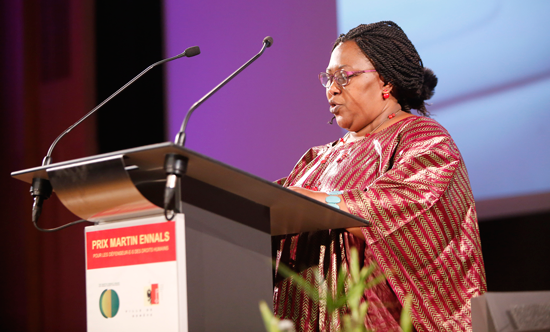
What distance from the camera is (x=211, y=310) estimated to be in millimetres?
1005

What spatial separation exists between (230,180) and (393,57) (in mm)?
1139

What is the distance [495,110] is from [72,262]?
8.74 feet

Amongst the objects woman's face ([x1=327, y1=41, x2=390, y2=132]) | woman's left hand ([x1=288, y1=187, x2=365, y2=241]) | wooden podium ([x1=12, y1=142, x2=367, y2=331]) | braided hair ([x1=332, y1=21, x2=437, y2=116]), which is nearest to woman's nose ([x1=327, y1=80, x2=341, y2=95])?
woman's face ([x1=327, y1=41, x2=390, y2=132])

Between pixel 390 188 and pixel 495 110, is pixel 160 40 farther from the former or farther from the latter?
pixel 390 188

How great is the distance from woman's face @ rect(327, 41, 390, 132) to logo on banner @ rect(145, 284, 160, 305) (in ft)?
3.86

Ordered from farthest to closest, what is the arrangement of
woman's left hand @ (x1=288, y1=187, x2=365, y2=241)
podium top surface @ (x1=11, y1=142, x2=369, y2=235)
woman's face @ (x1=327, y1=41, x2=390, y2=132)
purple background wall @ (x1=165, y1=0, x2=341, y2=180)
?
purple background wall @ (x1=165, y1=0, x2=341, y2=180)
woman's face @ (x1=327, y1=41, x2=390, y2=132)
woman's left hand @ (x1=288, y1=187, x2=365, y2=241)
podium top surface @ (x1=11, y1=142, x2=369, y2=235)

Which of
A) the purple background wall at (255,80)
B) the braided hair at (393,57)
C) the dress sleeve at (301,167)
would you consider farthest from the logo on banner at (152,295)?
the purple background wall at (255,80)

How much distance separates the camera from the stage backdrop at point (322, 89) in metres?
2.06

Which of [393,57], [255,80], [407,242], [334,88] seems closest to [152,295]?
[407,242]

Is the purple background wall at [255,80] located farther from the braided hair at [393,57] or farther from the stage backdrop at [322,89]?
the braided hair at [393,57]

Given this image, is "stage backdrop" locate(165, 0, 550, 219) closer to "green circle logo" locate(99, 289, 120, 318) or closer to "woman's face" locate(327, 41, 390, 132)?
"woman's face" locate(327, 41, 390, 132)

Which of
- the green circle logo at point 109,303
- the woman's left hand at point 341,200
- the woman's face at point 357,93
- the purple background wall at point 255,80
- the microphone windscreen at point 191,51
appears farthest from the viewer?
the purple background wall at point 255,80

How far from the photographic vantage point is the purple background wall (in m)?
2.81

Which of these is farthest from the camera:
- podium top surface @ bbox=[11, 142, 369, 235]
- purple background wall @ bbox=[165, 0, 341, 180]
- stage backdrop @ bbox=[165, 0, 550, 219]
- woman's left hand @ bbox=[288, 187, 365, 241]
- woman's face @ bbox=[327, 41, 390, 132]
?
purple background wall @ bbox=[165, 0, 341, 180]
